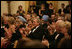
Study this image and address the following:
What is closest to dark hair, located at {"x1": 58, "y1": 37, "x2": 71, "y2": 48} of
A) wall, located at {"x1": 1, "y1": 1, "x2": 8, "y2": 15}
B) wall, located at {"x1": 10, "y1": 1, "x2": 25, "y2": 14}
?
wall, located at {"x1": 1, "y1": 1, "x2": 8, "y2": 15}

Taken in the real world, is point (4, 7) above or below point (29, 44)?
below

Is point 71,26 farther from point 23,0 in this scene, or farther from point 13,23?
point 23,0

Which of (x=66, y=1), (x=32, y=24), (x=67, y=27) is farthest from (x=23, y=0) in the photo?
(x=67, y=27)

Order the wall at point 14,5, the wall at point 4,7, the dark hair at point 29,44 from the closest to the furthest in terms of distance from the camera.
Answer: the dark hair at point 29,44 < the wall at point 4,7 < the wall at point 14,5

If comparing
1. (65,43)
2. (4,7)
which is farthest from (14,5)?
(65,43)

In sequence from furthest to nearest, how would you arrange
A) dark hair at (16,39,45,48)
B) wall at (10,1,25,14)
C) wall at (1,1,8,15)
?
1. wall at (10,1,25,14)
2. wall at (1,1,8,15)
3. dark hair at (16,39,45,48)

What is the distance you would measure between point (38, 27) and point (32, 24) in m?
0.28

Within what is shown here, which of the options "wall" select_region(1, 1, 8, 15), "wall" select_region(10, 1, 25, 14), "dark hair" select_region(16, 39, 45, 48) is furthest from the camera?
"wall" select_region(10, 1, 25, 14)

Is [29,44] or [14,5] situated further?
[14,5]

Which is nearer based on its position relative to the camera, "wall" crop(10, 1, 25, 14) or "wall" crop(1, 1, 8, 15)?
→ "wall" crop(1, 1, 8, 15)

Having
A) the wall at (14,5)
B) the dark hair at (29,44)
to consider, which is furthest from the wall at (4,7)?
the dark hair at (29,44)

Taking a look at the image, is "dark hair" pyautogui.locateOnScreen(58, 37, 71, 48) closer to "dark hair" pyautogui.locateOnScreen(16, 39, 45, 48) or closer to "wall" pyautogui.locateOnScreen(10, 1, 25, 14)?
"dark hair" pyautogui.locateOnScreen(16, 39, 45, 48)

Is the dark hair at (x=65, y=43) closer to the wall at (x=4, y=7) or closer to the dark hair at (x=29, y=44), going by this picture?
the dark hair at (x=29, y=44)

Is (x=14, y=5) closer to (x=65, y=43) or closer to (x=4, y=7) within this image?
(x=4, y=7)
